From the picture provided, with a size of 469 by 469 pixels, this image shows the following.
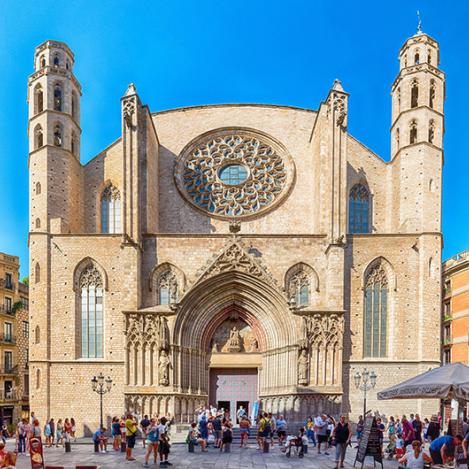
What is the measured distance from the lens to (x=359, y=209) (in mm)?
28594

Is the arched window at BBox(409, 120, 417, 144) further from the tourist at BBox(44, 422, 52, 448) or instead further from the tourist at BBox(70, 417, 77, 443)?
the tourist at BBox(44, 422, 52, 448)

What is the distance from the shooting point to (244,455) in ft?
57.5

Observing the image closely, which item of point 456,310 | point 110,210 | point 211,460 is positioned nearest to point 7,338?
point 110,210

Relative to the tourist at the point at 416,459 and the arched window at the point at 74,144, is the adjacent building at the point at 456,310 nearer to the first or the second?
the arched window at the point at 74,144

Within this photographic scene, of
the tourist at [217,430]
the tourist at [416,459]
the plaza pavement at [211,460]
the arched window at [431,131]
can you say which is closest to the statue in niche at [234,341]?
the tourist at [217,430]

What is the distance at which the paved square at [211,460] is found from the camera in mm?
15297

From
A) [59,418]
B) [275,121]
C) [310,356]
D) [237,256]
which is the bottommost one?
[59,418]

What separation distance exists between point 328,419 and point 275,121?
665 inches

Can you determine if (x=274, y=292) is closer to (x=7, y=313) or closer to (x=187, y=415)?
(x=187, y=415)

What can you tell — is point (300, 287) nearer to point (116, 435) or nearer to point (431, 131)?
point (431, 131)

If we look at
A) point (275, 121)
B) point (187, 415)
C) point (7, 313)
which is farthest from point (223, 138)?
point (7, 313)

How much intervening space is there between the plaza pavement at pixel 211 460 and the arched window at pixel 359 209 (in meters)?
12.7

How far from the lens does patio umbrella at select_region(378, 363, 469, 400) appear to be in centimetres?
1124

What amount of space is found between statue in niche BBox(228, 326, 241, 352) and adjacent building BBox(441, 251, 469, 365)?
638 inches
